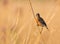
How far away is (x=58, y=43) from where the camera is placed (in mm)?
2979

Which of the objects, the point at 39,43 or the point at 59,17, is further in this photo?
the point at 59,17

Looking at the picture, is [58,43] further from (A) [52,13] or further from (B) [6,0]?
(B) [6,0]

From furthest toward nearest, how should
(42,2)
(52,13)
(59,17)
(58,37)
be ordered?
(42,2)
(59,17)
(58,37)
(52,13)

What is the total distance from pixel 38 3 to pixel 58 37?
316cm

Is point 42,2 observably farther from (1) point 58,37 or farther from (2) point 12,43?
(2) point 12,43

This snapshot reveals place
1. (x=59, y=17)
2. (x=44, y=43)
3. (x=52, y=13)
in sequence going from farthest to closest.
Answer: (x=59, y=17), (x=52, y=13), (x=44, y=43)

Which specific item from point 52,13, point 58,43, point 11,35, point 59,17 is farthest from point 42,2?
point 11,35

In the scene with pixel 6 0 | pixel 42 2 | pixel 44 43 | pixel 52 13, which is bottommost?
pixel 44 43

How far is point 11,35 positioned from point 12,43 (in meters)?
0.07

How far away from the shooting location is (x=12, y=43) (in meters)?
2.23

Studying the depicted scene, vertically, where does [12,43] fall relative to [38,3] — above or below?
below

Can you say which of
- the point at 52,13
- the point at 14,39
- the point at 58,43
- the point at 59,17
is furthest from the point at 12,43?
the point at 59,17

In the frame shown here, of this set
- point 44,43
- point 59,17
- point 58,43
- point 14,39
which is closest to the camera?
point 14,39

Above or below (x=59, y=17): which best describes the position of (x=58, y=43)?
below
